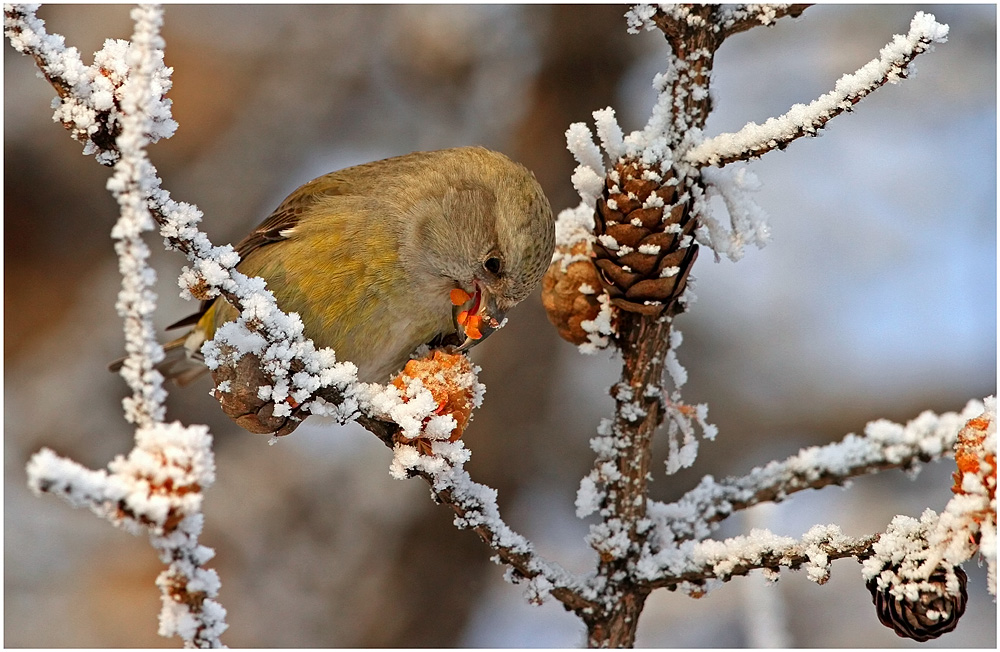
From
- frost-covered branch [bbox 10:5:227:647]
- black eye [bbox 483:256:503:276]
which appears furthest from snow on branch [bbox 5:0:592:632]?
black eye [bbox 483:256:503:276]

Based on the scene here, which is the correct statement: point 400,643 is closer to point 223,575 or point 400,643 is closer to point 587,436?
point 223,575

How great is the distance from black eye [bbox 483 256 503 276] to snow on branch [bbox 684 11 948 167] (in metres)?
0.70

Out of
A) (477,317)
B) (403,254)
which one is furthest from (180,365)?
(477,317)

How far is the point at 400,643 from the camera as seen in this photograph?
326 cm

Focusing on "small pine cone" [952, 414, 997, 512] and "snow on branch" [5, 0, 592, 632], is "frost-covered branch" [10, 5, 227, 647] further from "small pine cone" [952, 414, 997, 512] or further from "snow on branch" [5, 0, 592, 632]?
"small pine cone" [952, 414, 997, 512]

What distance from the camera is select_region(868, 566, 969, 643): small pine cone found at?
36.6 inches

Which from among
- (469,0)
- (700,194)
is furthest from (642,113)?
(700,194)

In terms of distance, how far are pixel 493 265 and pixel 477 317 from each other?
0.14 metres

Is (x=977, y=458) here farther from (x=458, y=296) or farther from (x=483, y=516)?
(x=458, y=296)

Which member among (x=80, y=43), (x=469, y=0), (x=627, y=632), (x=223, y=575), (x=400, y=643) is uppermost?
(x=469, y=0)

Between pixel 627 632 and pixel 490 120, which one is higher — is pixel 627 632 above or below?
below

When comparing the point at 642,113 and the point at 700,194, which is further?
the point at 642,113

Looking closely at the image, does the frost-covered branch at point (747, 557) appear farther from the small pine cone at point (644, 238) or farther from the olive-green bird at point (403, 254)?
the olive-green bird at point (403, 254)

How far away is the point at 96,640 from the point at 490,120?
9.09ft
